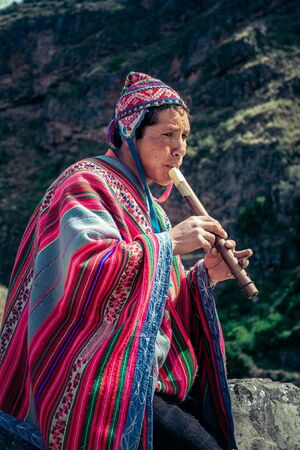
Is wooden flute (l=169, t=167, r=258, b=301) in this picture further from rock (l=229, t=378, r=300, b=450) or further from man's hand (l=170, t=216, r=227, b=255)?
rock (l=229, t=378, r=300, b=450)

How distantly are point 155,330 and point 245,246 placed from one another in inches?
484

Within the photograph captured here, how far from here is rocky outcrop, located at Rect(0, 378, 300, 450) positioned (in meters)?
2.36

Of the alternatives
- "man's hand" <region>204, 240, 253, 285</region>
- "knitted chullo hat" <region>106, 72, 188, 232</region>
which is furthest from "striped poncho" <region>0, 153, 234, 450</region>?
"man's hand" <region>204, 240, 253, 285</region>

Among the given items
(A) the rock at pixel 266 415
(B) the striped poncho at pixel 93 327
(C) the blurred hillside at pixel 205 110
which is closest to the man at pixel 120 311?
(B) the striped poncho at pixel 93 327

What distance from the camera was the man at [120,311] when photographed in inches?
67.6

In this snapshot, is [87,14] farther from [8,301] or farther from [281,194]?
[8,301]

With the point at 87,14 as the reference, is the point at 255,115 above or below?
below

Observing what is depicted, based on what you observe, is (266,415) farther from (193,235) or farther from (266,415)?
(193,235)

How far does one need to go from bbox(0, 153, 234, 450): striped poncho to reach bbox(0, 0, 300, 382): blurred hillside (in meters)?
7.60

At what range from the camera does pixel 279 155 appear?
1501 centimetres

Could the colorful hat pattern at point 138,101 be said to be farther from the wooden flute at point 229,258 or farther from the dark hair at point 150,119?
the wooden flute at point 229,258

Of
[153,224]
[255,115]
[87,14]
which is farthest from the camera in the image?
[87,14]

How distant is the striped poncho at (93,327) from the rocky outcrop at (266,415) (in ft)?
1.07

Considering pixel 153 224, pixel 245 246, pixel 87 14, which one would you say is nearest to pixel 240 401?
pixel 153 224
